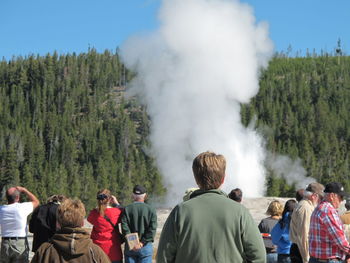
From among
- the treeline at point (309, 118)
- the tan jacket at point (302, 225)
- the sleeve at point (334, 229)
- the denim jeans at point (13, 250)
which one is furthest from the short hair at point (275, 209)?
the treeline at point (309, 118)

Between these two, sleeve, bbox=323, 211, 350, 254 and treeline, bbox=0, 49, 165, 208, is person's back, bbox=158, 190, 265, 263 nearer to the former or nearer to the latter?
sleeve, bbox=323, 211, 350, 254

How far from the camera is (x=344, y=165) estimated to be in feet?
289

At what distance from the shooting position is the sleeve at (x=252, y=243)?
145 inches

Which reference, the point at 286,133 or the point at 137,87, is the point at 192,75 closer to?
the point at 286,133

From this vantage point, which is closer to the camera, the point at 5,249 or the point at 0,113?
the point at 5,249

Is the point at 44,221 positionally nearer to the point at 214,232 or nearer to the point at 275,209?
the point at 275,209

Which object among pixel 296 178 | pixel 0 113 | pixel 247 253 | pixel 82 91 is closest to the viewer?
pixel 247 253

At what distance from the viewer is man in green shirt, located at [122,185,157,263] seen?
739 centimetres

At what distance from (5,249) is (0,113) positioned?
112816 mm

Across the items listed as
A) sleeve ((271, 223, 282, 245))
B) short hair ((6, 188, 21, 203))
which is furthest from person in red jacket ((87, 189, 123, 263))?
sleeve ((271, 223, 282, 245))

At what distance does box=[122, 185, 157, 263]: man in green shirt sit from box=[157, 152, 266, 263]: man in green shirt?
11.9ft

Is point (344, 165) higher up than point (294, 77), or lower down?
lower down

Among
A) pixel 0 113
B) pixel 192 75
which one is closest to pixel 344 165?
pixel 192 75

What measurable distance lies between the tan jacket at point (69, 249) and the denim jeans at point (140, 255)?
10.3ft
